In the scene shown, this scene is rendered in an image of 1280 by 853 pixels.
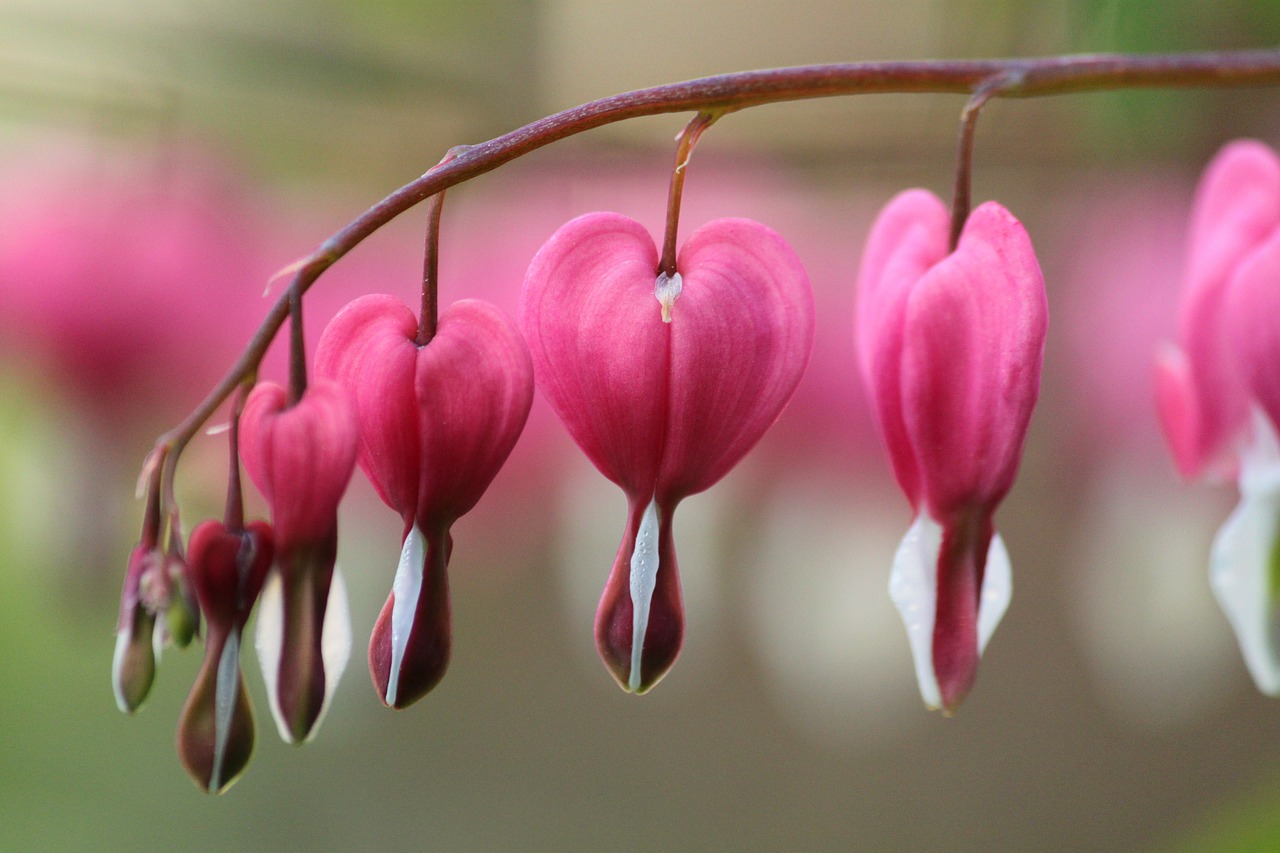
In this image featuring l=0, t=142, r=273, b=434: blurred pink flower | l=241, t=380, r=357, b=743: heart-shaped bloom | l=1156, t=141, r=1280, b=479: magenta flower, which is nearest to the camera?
l=241, t=380, r=357, b=743: heart-shaped bloom

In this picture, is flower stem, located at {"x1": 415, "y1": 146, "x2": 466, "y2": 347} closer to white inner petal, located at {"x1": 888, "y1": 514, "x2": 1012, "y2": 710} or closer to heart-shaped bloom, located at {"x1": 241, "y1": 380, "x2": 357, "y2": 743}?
heart-shaped bloom, located at {"x1": 241, "y1": 380, "x2": 357, "y2": 743}

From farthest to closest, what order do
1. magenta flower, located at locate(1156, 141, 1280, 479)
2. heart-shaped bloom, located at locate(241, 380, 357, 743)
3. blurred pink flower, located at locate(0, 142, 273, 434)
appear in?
1. blurred pink flower, located at locate(0, 142, 273, 434)
2. magenta flower, located at locate(1156, 141, 1280, 479)
3. heart-shaped bloom, located at locate(241, 380, 357, 743)

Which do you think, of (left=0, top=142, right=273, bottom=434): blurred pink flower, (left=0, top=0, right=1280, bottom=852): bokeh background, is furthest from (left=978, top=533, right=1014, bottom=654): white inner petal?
(left=0, top=142, right=273, bottom=434): blurred pink flower

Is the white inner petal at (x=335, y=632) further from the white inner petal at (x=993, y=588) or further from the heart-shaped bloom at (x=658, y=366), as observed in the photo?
the white inner petal at (x=993, y=588)

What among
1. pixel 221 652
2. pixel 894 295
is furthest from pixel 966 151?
pixel 221 652

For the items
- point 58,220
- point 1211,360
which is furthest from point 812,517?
point 58,220

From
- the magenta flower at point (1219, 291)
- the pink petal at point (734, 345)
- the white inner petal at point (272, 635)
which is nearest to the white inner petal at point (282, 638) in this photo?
the white inner petal at point (272, 635)

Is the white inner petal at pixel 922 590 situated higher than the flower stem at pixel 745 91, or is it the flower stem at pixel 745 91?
the flower stem at pixel 745 91

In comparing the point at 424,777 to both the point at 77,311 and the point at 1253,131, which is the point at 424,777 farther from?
the point at 1253,131
